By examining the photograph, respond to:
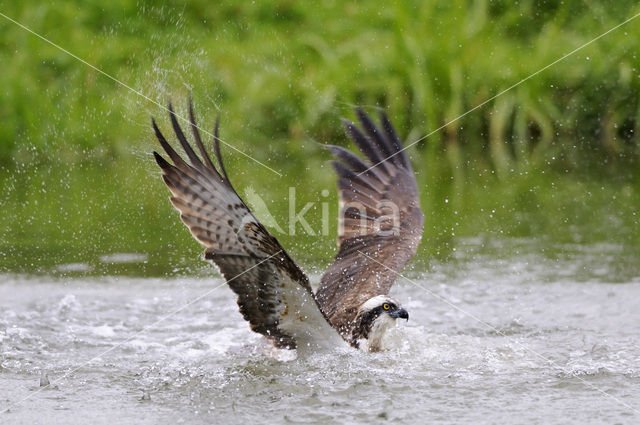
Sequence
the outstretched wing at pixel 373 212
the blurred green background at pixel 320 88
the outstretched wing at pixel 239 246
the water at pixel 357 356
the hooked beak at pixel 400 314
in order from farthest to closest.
Result: the blurred green background at pixel 320 88 → the outstretched wing at pixel 373 212 → the hooked beak at pixel 400 314 → the outstretched wing at pixel 239 246 → the water at pixel 357 356

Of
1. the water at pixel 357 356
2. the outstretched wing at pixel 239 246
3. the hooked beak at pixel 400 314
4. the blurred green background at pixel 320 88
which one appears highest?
the blurred green background at pixel 320 88

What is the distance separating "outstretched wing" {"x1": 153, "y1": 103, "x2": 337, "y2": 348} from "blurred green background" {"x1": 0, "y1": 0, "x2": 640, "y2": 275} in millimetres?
5130

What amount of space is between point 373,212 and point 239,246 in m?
2.24

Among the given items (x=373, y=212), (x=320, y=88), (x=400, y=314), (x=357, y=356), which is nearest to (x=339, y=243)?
(x=373, y=212)

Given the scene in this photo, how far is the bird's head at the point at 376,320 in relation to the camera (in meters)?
6.08

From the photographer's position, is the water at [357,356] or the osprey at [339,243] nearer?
the water at [357,356]

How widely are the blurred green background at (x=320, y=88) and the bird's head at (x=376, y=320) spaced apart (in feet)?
15.0

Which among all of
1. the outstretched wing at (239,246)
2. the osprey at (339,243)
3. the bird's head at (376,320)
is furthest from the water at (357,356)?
the outstretched wing at (239,246)

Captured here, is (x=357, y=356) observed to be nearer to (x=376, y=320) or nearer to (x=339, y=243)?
(x=376, y=320)

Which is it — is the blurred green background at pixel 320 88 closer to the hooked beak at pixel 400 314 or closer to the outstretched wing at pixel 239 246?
the hooked beak at pixel 400 314

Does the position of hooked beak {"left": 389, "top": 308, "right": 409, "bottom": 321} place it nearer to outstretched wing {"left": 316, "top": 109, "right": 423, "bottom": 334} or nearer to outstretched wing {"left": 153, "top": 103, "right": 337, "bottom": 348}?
outstretched wing {"left": 153, "top": 103, "right": 337, "bottom": 348}

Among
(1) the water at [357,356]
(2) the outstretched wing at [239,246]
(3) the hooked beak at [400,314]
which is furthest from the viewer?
(3) the hooked beak at [400,314]

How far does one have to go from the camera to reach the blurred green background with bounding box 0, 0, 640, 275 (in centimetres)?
1173

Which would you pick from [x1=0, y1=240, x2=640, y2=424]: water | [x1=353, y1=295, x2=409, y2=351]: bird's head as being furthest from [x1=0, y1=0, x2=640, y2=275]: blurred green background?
[x1=353, y1=295, x2=409, y2=351]: bird's head
